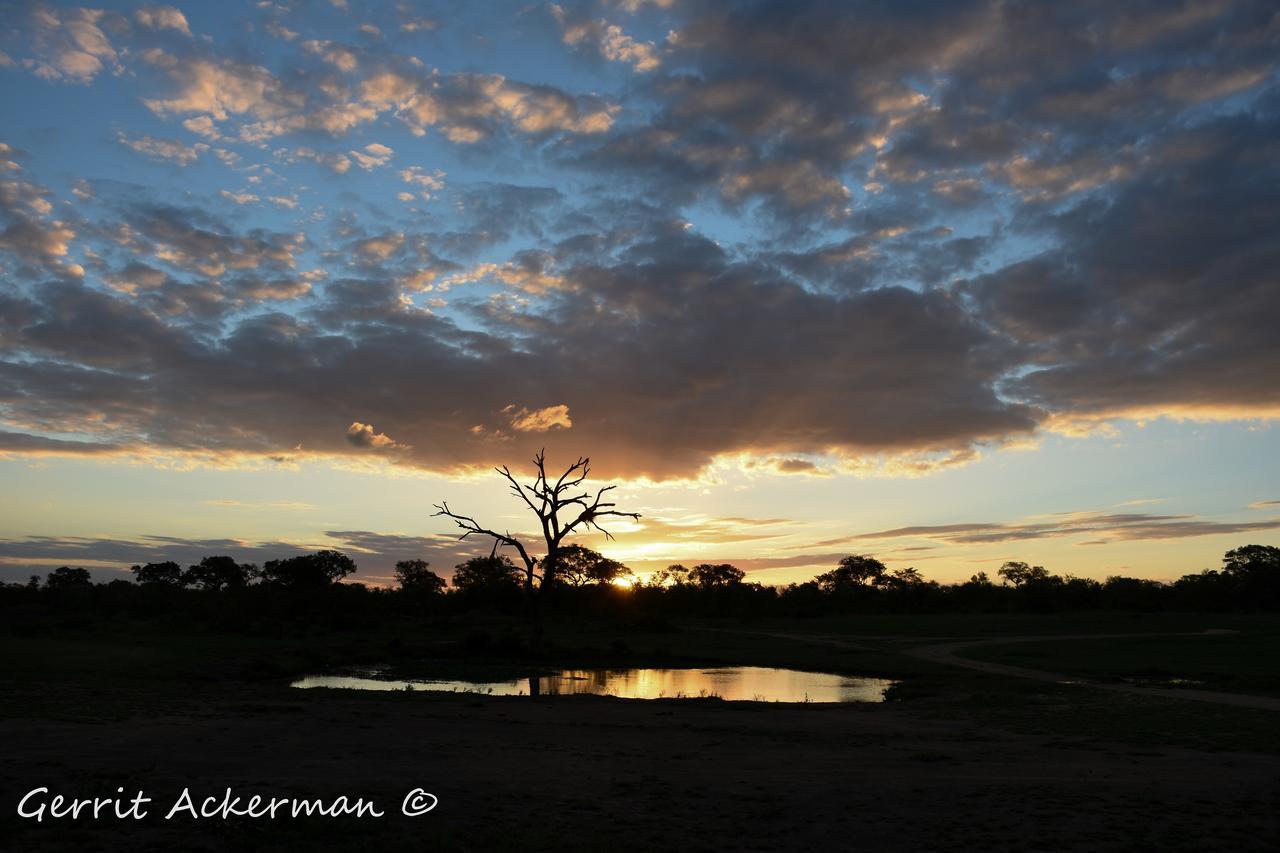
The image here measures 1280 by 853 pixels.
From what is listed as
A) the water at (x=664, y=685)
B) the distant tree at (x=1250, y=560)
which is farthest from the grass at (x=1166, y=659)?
the distant tree at (x=1250, y=560)

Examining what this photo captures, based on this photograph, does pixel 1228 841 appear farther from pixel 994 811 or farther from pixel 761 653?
pixel 761 653

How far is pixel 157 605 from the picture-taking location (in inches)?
3789

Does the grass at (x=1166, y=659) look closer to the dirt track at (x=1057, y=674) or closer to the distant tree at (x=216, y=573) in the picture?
the dirt track at (x=1057, y=674)

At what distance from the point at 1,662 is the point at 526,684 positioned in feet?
64.4

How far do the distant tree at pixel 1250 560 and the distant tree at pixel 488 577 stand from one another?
110 meters

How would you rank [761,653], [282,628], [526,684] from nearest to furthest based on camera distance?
[526,684] → [761,653] → [282,628]

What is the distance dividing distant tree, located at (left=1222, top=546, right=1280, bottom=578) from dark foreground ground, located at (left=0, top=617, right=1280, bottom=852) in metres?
133

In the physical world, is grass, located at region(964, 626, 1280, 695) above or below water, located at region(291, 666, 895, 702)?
above

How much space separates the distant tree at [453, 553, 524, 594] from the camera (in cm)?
11525

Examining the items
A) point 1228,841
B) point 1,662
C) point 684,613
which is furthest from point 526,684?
point 684,613

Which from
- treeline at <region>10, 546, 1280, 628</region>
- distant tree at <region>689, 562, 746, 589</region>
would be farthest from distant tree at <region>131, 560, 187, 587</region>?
distant tree at <region>689, 562, 746, 589</region>

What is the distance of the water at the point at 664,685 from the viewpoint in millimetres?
34625

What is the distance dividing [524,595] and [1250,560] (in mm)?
128865

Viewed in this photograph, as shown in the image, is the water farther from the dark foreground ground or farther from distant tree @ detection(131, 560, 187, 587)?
distant tree @ detection(131, 560, 187, 587)
